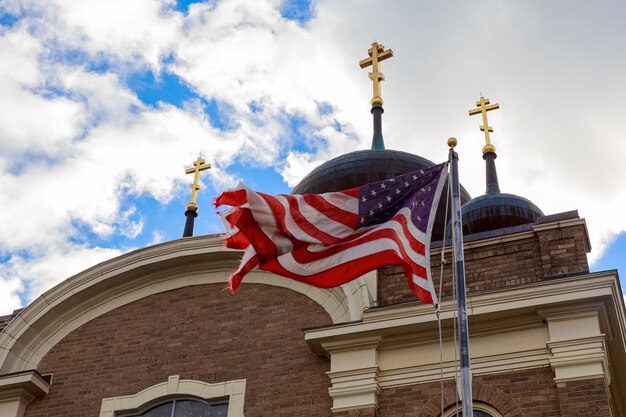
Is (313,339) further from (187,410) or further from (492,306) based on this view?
(492,306)

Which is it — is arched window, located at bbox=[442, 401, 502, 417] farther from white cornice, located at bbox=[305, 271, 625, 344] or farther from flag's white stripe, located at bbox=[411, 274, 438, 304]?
flag's white stripe, located at bbox=[411, 274, 438, 304]

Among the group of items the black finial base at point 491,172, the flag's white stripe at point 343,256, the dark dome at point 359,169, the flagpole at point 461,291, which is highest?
the black finial base at point 491,172

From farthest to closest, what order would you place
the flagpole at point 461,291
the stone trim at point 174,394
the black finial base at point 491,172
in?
the black finial base at point 491,172 → the stone trim at point 174,394 → the flagpole at point 461,291

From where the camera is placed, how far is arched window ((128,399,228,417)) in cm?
1622

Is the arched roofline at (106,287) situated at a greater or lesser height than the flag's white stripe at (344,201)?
greater

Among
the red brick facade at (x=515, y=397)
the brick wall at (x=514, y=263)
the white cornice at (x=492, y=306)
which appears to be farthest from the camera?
the brick wall at (x=514, y=263)

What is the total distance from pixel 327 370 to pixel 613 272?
4.49m

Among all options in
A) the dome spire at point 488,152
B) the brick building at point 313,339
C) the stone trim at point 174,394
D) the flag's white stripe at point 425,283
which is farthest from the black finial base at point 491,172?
the flag's white stripe at point 425,283

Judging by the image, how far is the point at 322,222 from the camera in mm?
13422

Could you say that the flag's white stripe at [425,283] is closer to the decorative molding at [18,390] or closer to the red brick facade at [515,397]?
the red brick facade at [515,397]

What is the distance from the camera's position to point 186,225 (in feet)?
88.9

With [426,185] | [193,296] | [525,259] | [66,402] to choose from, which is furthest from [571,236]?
[66,402]

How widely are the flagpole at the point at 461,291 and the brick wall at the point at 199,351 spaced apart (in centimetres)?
468

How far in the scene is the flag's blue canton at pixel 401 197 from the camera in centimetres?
1284
